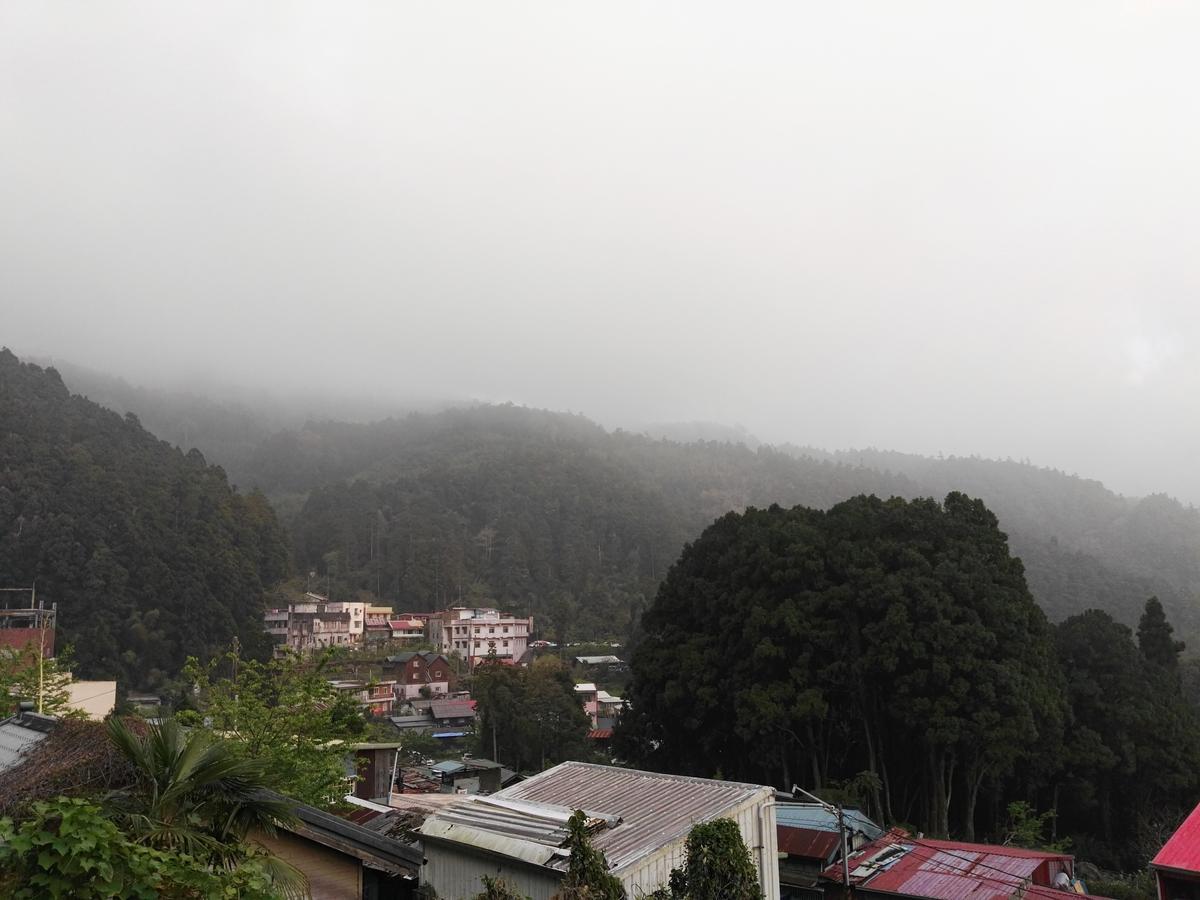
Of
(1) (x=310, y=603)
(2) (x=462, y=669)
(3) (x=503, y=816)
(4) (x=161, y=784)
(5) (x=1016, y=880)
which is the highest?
(4) (x=161, y=784)

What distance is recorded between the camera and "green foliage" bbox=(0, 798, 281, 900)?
418 cm


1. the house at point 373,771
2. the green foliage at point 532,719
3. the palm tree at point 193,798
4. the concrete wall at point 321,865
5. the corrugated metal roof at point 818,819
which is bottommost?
the green foliage at point 532,719

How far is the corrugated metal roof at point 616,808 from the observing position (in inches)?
336

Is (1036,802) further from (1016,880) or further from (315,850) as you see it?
(315,850)

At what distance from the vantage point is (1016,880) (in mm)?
15781

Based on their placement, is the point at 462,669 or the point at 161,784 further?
the point at 462,669

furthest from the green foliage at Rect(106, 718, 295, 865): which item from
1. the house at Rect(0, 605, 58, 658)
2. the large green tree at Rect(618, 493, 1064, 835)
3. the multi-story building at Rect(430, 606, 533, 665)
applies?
the multi-story building at Rect(430, 606, 533, 665)

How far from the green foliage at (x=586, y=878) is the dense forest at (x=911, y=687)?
18192 millimetres

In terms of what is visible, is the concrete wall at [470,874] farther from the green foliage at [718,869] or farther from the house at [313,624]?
the house at [313,624]

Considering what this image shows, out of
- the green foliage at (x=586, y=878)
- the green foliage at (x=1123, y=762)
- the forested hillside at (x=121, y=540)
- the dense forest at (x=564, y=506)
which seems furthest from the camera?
the dense forest at (x=564, y=506)

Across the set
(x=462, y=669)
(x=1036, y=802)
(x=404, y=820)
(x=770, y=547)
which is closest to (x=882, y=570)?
(x=770, y=547)

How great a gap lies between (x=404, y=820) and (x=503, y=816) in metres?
3.48

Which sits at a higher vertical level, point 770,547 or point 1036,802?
point 770,547

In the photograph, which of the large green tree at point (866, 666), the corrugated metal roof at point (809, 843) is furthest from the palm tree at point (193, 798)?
the large green tree at point (866, 666)
